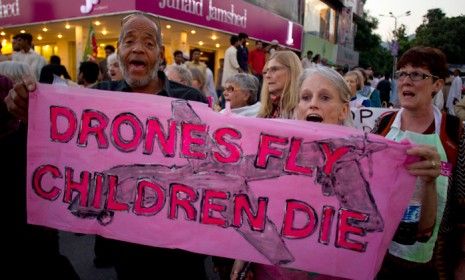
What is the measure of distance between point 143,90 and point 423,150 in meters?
1.50

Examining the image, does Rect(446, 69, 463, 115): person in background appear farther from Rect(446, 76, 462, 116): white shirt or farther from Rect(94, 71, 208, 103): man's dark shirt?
Rect(94, 71, 208, 103): man's dark shirt

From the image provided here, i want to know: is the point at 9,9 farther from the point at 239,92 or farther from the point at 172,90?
the point at 172,90

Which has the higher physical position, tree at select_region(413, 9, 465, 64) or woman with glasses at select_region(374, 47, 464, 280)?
tree at select_region(413, 9, 465, 64)

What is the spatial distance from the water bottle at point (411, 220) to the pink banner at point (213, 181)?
14 centimetres

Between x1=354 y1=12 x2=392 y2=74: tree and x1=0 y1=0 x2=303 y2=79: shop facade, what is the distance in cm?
2804

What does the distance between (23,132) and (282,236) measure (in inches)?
53.7

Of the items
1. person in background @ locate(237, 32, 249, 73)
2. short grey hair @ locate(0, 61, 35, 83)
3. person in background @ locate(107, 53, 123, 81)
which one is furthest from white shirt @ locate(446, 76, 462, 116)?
short grey hair @ locate(0, 61, 35, 83)

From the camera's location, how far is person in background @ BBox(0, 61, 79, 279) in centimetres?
192

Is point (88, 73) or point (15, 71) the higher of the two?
point (88, 73)

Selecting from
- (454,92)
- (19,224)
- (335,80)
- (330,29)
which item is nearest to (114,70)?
(19,224)

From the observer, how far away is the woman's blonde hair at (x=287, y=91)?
3094 millimetres

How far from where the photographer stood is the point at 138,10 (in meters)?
11.6

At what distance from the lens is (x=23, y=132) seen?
2.05 m

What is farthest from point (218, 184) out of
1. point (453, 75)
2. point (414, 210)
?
point (453, 75)
